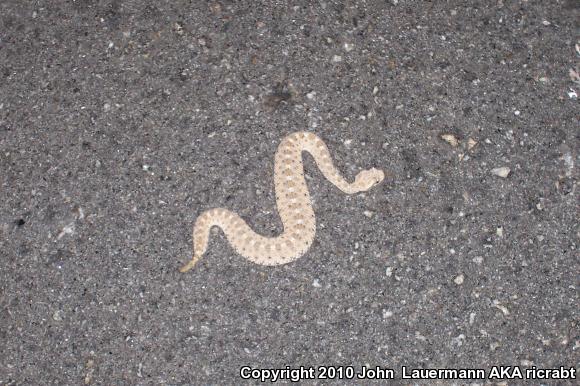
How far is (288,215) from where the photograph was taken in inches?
152

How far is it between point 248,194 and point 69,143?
146 cm

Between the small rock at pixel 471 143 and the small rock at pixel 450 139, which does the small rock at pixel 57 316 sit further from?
the small rock at pixel 471 143

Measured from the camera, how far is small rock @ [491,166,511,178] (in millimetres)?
4020

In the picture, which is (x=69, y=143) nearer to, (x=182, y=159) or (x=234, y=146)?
(x=182, y=159)

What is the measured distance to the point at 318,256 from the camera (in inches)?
151

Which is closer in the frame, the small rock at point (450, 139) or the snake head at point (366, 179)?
the snake head at point (366, 179)

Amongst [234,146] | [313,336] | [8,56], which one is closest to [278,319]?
[313,336]

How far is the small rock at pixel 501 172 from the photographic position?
402 centimetres

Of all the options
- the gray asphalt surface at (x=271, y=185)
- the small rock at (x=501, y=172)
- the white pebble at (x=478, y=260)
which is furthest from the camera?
the small rock at (x=501, y=172)

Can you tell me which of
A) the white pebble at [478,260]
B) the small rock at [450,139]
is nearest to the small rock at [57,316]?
the white pebble at [478,260]

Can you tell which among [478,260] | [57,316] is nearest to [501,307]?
[478,260]

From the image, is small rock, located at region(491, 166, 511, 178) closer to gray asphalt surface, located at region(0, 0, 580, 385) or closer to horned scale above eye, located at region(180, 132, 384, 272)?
gray asphalt surface, located at region(0, 0, 580, 385)

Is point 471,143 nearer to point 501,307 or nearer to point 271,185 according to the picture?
point 501,307

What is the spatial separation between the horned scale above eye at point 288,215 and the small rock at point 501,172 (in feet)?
2.83
